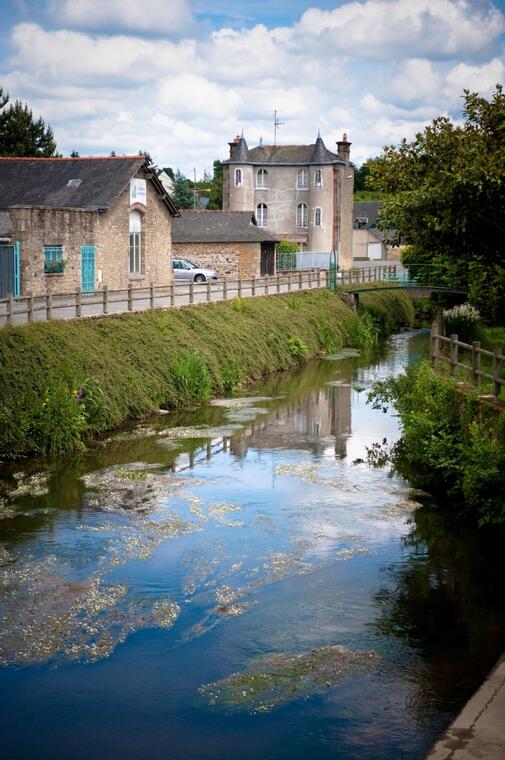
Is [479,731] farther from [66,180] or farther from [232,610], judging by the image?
[66,180]

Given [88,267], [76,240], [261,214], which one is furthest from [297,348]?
[261,214]

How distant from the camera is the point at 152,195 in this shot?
43344mm

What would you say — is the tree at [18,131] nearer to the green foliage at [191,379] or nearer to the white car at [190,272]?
the white car at [190,272]

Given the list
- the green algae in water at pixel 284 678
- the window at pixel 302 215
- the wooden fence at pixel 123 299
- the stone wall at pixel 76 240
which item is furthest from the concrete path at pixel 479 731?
the window at pixel 302 215

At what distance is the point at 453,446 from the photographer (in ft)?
57.1

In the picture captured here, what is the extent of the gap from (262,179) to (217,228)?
18440 mm

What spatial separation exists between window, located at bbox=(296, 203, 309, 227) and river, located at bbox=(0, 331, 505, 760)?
57163mm

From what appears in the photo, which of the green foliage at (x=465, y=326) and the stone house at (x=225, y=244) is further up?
the stone house at (x=225, y=244)

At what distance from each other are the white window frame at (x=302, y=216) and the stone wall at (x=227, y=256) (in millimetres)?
18149

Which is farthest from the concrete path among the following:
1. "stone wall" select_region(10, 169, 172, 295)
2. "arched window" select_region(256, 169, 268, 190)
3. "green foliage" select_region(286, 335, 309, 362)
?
"arched window" select_region(256, 169, 268, 190)

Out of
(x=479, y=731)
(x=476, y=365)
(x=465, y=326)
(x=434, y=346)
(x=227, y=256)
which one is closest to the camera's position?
(x=479, y=731)

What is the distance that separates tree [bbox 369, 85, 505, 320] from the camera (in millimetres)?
19172

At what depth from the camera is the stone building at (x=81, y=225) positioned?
35.7 meters

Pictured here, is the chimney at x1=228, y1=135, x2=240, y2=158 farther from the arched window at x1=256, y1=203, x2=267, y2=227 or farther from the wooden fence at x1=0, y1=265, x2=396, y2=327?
the wooden fence at x1=0, y1=265, x2=396, y2=327
